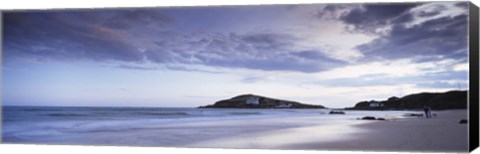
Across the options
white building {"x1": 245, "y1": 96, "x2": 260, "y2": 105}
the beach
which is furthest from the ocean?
white building {"x1": 245, "y1": 96, "x2": 260, "y2": 105}

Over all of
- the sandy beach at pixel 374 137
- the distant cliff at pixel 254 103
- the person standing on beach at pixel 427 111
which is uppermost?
the distant cliff at pixel 254 103

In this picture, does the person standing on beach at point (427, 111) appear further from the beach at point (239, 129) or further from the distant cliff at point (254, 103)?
the distant cliff at point (254, 103)

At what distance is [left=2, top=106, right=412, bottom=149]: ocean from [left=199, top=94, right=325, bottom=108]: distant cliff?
0.18 feet

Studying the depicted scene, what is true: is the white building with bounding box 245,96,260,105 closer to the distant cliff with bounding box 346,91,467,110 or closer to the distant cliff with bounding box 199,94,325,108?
the distant cliff with bounding box 199,94,325,108

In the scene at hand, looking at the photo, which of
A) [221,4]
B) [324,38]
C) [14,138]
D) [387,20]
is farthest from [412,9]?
[14,138]

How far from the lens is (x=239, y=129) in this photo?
9.81m

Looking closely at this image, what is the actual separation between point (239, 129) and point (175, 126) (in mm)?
835

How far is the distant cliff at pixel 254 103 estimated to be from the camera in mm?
9609

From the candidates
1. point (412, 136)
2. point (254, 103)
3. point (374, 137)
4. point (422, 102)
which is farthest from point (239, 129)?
point (422, 102)

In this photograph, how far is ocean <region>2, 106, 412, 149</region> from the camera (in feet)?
31.2

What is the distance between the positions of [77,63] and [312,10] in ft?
9.09

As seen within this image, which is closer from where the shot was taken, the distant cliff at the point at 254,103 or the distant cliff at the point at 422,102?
the distant cliff at the point at 422,102

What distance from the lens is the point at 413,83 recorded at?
29.8 ft

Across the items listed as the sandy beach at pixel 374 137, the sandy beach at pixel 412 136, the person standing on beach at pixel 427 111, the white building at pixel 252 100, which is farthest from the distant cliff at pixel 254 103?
the person standing on beach at pixel 427 111
